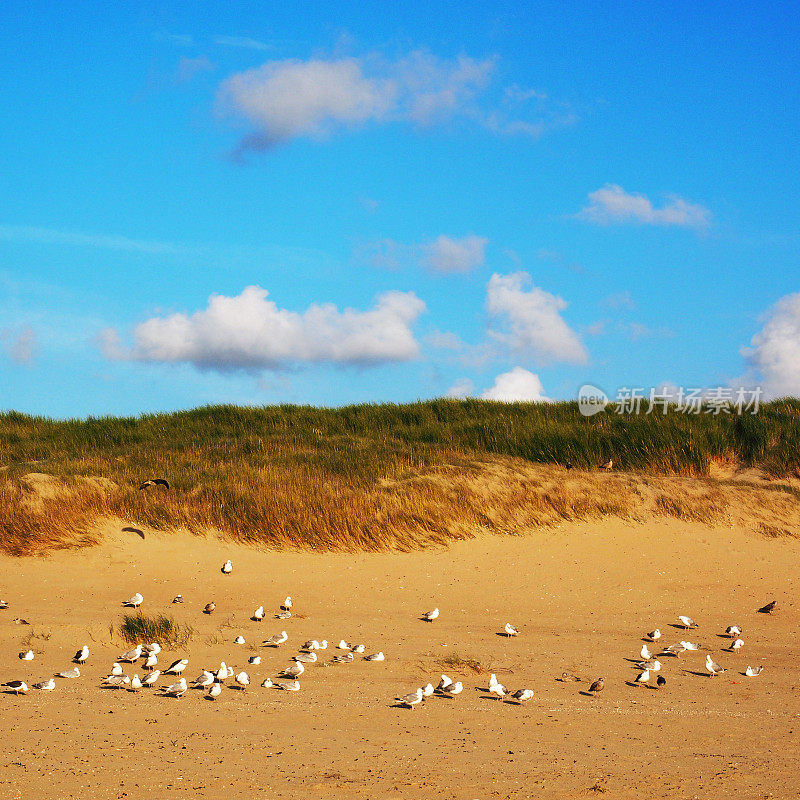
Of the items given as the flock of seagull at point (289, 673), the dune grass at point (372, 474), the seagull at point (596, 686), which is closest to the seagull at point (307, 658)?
the flock of seagull at point (289, 673)

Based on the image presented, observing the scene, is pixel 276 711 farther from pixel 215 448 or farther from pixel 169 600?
pixel 215 448

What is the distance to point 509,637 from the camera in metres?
10.6

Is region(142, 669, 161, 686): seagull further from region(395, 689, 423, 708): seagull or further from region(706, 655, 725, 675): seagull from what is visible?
region(706, 655, 725, 675): seagull

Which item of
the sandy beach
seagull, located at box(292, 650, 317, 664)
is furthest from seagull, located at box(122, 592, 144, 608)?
seagull, located at box(292, 650, 317, 664)

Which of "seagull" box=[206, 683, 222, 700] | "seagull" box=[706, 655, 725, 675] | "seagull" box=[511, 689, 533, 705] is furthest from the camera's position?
"seagull" box=[706, 655, 725, 675]

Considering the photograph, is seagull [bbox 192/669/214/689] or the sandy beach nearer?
the sandy beach

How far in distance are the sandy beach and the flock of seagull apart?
12 cm

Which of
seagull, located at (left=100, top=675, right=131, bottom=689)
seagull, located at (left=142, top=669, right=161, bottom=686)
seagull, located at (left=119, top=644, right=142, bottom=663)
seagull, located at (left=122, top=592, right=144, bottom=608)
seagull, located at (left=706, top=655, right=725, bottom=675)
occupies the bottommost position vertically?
seagull, located at (left=100, top=675, right=131, bottom=689)

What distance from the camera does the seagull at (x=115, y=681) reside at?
8.51 m

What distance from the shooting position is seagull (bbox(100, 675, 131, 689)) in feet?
27.9

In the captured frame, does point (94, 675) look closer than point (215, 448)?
Yes

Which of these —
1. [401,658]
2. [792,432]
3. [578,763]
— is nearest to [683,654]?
[401,658]

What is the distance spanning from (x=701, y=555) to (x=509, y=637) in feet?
16.1

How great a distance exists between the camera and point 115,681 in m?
8.52
